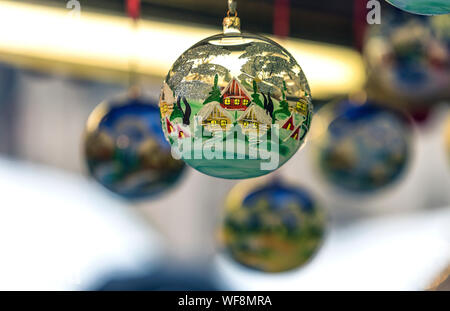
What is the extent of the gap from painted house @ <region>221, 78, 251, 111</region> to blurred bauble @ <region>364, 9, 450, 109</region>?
1.23 metres

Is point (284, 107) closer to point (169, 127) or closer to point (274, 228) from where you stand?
point (169, 127)

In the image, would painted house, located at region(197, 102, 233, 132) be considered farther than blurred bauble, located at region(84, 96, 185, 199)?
No

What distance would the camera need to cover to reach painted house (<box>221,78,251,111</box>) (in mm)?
1052

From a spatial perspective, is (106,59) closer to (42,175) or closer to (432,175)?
(42,175)

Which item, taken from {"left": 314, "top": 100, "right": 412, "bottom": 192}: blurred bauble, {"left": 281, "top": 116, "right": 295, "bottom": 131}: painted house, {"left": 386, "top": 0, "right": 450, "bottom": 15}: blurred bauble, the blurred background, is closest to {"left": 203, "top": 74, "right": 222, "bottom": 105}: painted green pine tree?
{"left": 281, "top": 116, "right": 295, "bottom": 131}: painted house

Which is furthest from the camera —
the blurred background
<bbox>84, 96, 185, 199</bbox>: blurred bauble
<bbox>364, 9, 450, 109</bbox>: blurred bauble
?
the blurred background

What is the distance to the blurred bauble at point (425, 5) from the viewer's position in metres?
1.07

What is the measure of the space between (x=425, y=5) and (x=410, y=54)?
1.12 m

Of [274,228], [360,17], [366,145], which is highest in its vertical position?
[360,17]

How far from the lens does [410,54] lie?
2.17m

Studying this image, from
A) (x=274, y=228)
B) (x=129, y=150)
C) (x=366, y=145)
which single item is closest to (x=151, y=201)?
(x=366, y=145)

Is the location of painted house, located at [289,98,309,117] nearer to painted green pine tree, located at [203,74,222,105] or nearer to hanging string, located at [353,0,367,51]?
painted green pine tree, located at [203,74,222,105]

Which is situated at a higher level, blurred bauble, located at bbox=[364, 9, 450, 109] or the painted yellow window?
blurred bauble, located at bbox=[364, 9, 450, 109]

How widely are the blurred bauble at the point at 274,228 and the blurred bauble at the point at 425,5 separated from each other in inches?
37.2
